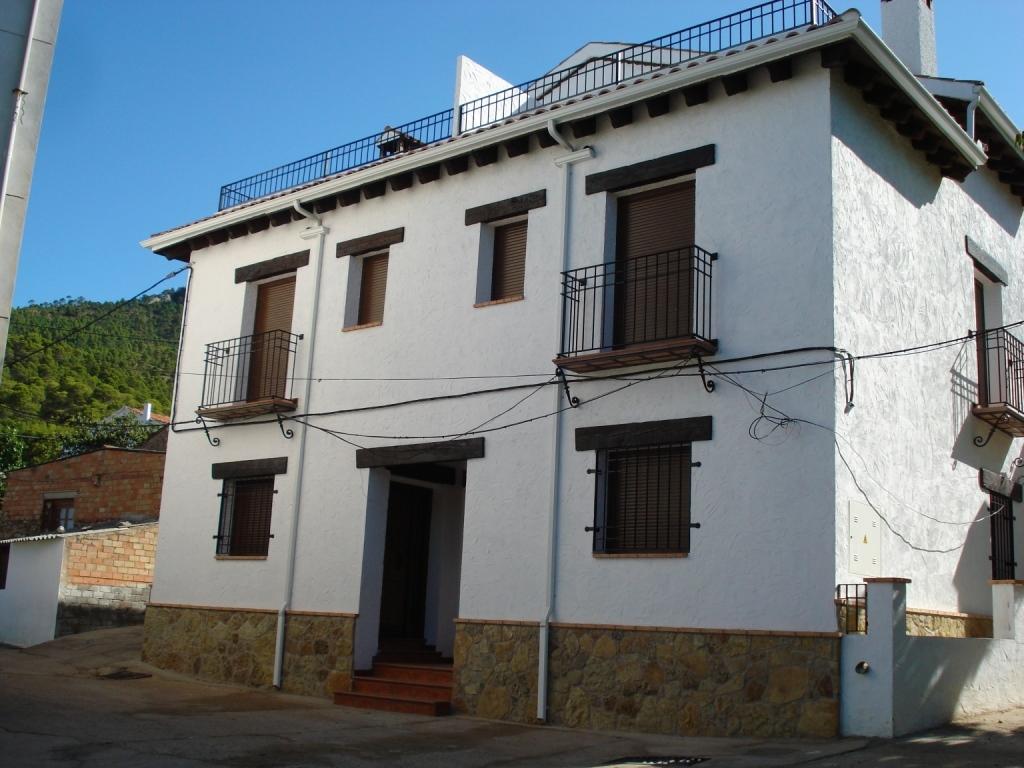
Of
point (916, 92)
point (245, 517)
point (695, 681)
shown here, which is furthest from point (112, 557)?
point (916, 92)

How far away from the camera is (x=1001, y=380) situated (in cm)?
1407

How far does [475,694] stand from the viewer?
12414mm

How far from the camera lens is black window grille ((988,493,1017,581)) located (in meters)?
13.9

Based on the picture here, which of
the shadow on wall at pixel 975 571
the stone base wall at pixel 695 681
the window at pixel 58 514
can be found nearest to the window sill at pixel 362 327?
the stone base wall at pixel 695 681

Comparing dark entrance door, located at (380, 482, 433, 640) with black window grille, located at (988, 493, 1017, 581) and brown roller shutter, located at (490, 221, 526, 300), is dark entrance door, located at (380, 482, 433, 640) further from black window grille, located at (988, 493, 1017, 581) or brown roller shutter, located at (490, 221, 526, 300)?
black window grille, located at (988, 493, 1017, 581)

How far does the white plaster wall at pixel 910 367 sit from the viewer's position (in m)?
11.2

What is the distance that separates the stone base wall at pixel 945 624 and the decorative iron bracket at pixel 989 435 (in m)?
2.18

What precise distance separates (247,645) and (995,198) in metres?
12.2

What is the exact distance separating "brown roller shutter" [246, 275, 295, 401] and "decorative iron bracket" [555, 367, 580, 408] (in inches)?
185

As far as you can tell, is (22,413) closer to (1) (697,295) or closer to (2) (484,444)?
(2) (484,444)

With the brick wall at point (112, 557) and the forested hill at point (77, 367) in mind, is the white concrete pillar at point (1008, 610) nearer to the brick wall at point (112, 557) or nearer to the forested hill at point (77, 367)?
the brick wall at point (112, 557)

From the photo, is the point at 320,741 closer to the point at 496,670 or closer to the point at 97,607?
the point at 496,670

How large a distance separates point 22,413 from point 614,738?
35826 mm

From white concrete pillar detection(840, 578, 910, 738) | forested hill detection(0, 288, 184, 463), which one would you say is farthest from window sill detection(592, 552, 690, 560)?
forested hill detection(0, 288, 184, 463)
